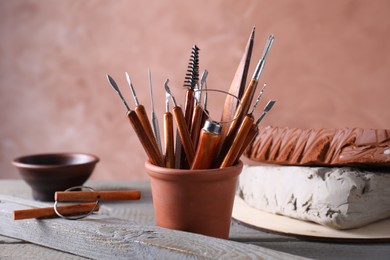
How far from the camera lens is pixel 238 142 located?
464mm

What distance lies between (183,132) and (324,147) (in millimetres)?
183

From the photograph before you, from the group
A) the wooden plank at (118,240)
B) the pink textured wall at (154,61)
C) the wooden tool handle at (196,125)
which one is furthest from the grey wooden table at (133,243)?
the pink textured wall at (154,61)

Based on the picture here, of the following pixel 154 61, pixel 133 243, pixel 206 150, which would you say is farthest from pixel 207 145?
pixel 154 61

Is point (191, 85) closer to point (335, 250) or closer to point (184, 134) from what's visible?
point (184, 134)

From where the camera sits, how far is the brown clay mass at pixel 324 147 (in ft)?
1.69

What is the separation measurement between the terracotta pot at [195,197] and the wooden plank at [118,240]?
26 millimetres

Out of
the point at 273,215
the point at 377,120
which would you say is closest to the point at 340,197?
the point at 273,215

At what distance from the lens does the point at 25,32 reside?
121 centimetres

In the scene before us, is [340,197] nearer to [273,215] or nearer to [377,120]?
[273,215]

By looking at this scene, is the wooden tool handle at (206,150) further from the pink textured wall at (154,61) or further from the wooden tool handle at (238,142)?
the pink textured wall at (154,61)

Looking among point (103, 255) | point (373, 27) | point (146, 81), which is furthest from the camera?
point (146, 81)

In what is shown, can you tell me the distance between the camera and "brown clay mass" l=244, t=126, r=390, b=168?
51 centimetres

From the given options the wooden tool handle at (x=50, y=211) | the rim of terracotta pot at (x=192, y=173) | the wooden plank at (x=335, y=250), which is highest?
the rim of terracotta pot at (x=192, y=173)

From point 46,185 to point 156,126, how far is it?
229mm
